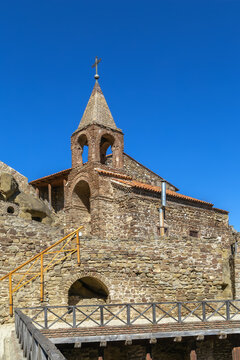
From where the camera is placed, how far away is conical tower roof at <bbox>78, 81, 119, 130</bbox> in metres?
23.2

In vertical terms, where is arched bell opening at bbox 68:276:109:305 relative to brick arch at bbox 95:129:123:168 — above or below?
below

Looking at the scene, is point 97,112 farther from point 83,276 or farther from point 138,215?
point 83,276

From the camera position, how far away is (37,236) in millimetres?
14086

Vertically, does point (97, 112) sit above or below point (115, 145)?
above

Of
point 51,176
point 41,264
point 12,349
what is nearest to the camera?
point 12,349

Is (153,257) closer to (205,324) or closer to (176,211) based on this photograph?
(205,324)

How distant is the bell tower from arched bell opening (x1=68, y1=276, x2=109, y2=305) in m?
8.86

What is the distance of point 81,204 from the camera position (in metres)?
23.5

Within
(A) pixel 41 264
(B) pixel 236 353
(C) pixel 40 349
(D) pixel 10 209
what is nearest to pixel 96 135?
(D) pixel 10 209

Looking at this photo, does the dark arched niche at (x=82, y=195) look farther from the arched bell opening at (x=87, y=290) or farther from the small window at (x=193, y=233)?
the arched bell opening at (x=87, y=290)

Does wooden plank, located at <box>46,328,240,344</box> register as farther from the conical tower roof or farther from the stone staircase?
the conical tower roof

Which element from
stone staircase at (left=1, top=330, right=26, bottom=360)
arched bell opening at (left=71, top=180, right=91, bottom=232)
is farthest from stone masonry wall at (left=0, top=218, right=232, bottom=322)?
arched bell opening at (left=71, top=180, right=91, bottom=232)

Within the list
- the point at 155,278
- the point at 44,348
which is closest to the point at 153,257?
the point at 155,278

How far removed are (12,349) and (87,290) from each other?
247 inches
